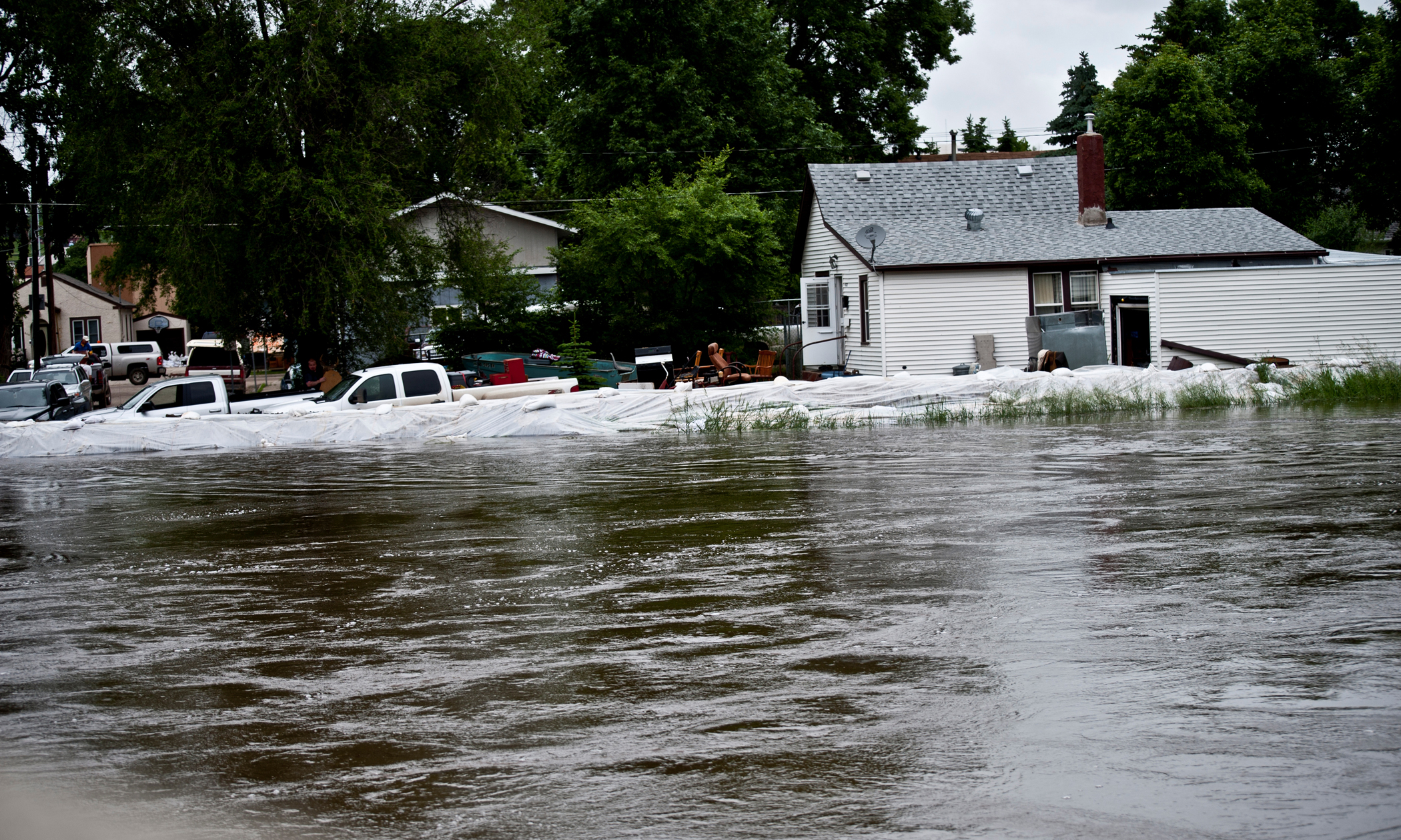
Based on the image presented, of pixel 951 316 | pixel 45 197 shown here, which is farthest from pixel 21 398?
pixel 45 197

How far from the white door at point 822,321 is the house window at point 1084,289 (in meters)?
5.48

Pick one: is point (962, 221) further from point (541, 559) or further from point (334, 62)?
point (541, 559)

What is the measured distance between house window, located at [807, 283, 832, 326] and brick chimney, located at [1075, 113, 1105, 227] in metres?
6.27

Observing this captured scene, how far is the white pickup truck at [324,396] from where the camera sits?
884 inches

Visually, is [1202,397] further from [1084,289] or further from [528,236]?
[528,236]

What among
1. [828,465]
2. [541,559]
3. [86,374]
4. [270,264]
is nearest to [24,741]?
[541,559]

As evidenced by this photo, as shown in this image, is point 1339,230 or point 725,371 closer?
point 725,371

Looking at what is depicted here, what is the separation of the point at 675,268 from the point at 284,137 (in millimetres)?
9466

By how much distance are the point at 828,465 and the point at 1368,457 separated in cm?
634

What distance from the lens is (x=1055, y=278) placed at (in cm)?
2883

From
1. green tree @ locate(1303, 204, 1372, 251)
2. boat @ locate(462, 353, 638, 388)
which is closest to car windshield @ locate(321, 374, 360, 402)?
boat @ locate(462, 353, 638, 388)

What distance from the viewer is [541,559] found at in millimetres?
10781

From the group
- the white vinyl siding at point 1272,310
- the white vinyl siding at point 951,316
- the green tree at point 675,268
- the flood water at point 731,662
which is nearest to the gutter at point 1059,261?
the white vinyl siding at point 951,316

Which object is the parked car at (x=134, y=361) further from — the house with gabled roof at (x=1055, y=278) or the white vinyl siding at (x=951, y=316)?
the white vinyl siding at (x=951, y=316)
